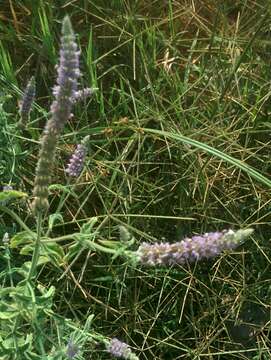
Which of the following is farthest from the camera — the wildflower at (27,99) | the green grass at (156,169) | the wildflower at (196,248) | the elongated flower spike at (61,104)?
the green grass at (156,169)

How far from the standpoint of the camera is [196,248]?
1.02 metres

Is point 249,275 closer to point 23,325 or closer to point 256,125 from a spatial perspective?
point 256,125

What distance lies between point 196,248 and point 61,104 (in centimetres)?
30

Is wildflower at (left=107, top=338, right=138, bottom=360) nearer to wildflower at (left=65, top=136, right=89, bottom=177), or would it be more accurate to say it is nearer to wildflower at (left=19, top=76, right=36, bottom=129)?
wildflower at (left=65, top=136, right=89, bottom=177)

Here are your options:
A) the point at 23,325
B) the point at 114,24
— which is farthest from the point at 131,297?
the point at 114,24

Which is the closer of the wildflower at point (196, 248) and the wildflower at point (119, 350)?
the wildflower at point (196, 248)

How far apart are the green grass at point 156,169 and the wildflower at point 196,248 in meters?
0.66

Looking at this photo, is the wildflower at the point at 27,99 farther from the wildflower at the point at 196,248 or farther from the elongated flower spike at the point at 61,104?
the wildflower at the point at 196,248

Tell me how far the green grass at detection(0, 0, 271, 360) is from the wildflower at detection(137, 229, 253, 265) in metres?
0.66

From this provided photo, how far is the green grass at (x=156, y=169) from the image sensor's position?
72.0 inches

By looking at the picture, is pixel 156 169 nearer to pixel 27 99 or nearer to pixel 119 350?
pixel 27 99

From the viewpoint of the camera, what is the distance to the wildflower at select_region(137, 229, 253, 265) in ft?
3.34

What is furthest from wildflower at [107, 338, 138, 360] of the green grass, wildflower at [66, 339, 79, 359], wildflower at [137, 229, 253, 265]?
the green grass

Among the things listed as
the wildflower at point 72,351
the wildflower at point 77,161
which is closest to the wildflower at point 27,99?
the wildflower at point 77,161
